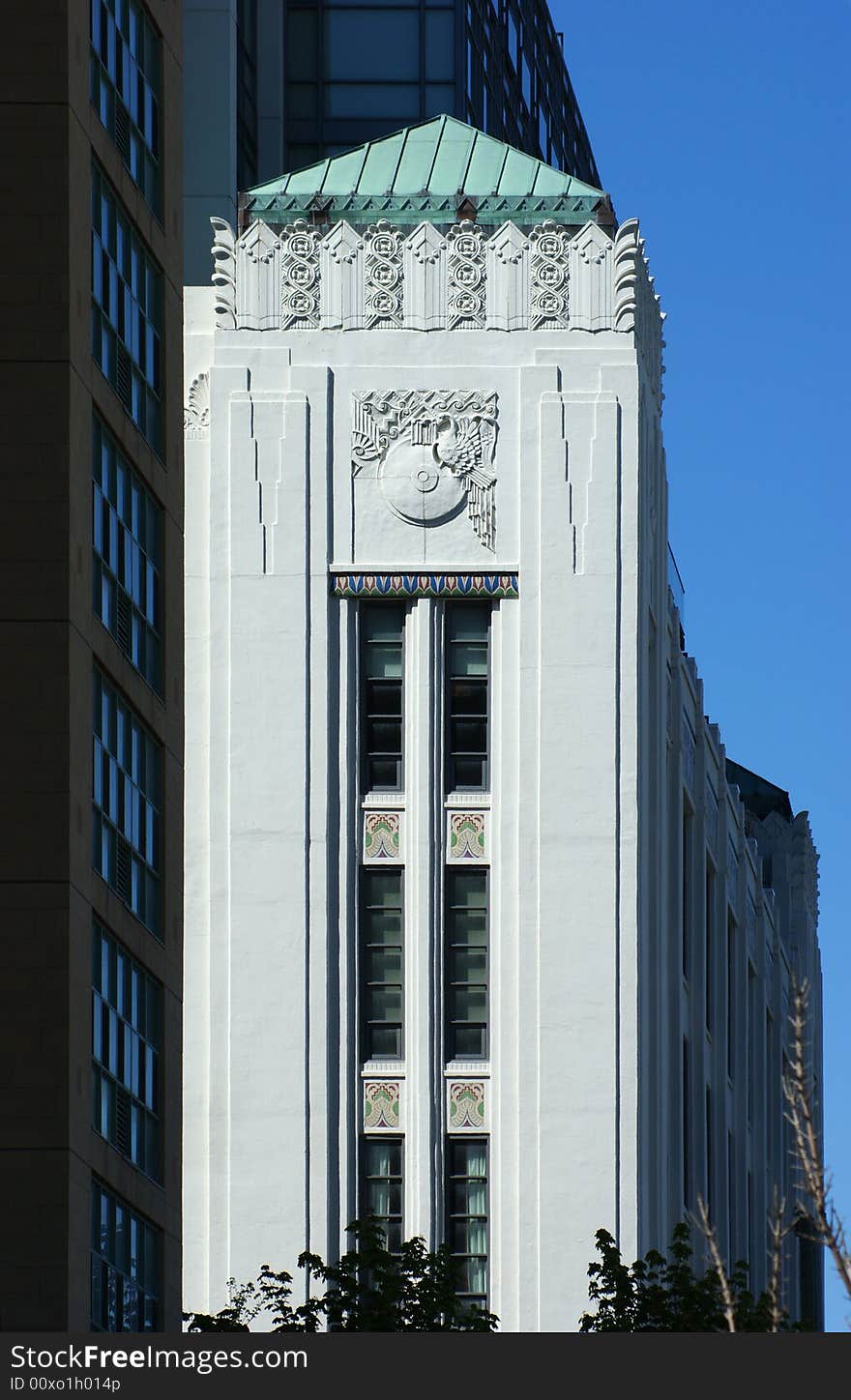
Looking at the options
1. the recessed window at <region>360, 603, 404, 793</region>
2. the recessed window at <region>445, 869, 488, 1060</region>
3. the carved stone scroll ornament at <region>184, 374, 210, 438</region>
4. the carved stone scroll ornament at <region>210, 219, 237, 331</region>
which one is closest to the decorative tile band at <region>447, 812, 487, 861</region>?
the recessed window at <region>445, 869, 488, 1060</region>

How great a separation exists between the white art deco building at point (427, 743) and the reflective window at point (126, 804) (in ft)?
69.5

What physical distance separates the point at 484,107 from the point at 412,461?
24142mm

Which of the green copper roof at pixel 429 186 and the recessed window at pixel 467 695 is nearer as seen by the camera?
the recessed window at pixel 467 695

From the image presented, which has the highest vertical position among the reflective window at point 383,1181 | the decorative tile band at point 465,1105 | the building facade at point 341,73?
the building facade at point 341,73

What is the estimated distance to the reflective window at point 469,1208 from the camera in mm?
65500

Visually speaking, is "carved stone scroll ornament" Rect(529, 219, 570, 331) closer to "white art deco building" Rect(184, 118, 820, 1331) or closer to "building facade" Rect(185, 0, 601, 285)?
"white art deco building" Rect(184, 118, 820, 1331)

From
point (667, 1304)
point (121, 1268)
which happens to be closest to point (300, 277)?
point (667, 1304)

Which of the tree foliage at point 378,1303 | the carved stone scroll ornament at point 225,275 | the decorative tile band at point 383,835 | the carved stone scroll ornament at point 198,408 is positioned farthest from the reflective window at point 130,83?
the decorative tile band at point 383,835

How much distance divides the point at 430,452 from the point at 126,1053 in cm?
2743

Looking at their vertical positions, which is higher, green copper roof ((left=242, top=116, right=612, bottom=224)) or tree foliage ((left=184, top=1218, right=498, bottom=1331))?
green copper roof ((left=242, top=116, right=612, bottom=224))

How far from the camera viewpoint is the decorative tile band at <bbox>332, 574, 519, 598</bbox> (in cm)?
6762

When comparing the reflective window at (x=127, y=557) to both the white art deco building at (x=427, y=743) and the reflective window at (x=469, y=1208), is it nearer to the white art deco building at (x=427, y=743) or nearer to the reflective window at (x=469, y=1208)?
the white art deco building at (x=427, y=743)

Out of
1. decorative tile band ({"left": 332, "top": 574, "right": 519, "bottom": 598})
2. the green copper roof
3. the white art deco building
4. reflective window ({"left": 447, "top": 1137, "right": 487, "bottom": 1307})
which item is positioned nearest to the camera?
reflective window ({"left": 447, "top": 1137, "right": 487, "bottom": 1307})

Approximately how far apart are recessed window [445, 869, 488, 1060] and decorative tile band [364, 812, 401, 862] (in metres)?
1.14
